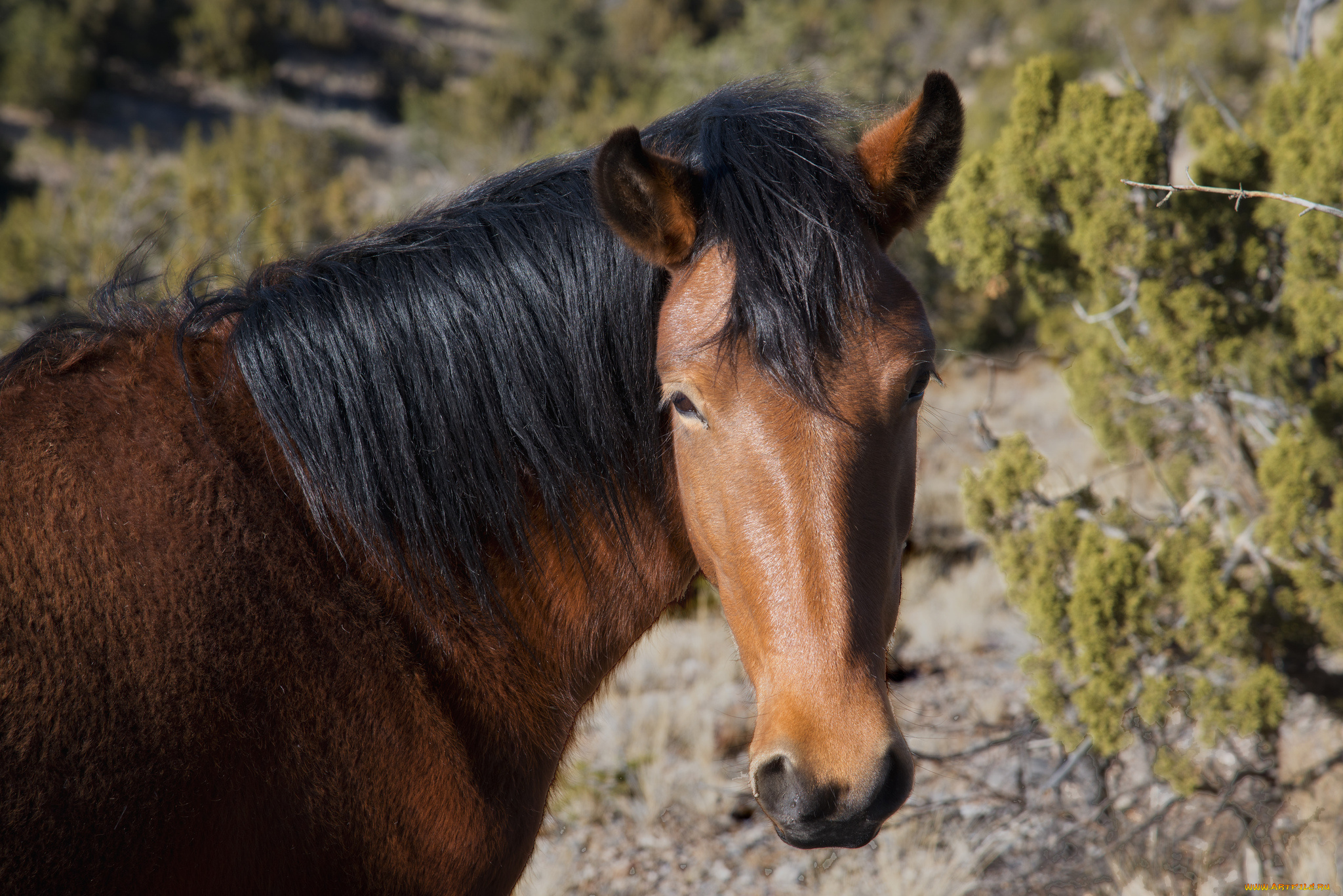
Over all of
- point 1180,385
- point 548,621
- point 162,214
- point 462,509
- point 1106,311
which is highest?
point 462,509

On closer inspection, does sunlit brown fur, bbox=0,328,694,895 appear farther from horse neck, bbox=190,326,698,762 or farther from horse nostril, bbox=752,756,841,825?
horse nostril, bbox=752,756,841,825

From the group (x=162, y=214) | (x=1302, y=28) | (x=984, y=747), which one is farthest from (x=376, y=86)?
(x=984, y=747)

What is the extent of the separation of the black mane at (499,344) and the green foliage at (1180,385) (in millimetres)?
1909

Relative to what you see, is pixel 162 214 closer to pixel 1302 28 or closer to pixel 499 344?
pixel 499 344

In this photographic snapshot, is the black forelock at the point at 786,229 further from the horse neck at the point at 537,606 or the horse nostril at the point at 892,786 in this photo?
the horse nostril at the point at 892,786

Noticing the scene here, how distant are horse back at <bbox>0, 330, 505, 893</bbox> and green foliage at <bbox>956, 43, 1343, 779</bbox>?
8.15 feet

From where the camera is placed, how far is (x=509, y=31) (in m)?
27.7

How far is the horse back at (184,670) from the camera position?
1.29m

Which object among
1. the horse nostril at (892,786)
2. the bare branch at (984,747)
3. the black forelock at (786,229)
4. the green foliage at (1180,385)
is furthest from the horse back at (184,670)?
the green foliage at (1180,385)

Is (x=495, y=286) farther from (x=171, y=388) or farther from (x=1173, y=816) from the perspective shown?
(x=1173, y=816)

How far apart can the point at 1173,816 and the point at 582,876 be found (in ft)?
8.21

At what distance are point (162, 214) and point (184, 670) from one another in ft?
40.1

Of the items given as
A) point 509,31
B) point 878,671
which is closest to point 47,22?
point 509,31

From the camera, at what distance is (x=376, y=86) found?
24.6 m
